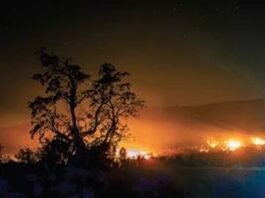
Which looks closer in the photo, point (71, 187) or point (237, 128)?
point (71, 187)

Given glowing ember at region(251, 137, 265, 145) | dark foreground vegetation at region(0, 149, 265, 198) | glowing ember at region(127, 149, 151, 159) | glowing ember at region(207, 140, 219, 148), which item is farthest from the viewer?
glowing ember at region(251, 137, 265, 145)

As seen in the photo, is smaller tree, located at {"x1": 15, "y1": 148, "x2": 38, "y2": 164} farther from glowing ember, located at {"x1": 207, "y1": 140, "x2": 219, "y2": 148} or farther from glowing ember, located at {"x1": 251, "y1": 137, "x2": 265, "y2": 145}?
glowing ember, located at {"x1": 251, "y1": 137, "x2": 265, "y2": 145}

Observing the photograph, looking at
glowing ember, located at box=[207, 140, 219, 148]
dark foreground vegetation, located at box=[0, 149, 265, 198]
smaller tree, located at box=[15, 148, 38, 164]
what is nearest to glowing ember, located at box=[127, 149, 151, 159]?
dark foreground vegetation, located at box=[0, 149, 265, 198]

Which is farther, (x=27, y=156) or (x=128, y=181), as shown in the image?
(x=27, y=156)

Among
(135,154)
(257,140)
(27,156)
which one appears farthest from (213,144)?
(27,156)

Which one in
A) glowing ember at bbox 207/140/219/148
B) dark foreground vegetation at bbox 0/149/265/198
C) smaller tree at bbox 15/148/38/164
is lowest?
dark foreground vegetation at bbox 0/149/265/198

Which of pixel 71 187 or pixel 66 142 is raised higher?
pixel 66 142

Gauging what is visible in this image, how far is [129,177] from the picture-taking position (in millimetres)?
31938

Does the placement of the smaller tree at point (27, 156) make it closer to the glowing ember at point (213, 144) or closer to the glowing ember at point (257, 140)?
the glowing ember at point (213, 144)

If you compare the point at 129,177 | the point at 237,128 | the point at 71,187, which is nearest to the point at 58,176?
the point at 71,187

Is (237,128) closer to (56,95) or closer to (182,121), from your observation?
(182,121)

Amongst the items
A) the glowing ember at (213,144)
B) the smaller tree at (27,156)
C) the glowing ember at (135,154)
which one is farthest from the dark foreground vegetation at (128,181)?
the glowing ember at (213,144)

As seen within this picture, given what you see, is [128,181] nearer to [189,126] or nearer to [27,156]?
[27,156]

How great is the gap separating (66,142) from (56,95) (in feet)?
8.90
